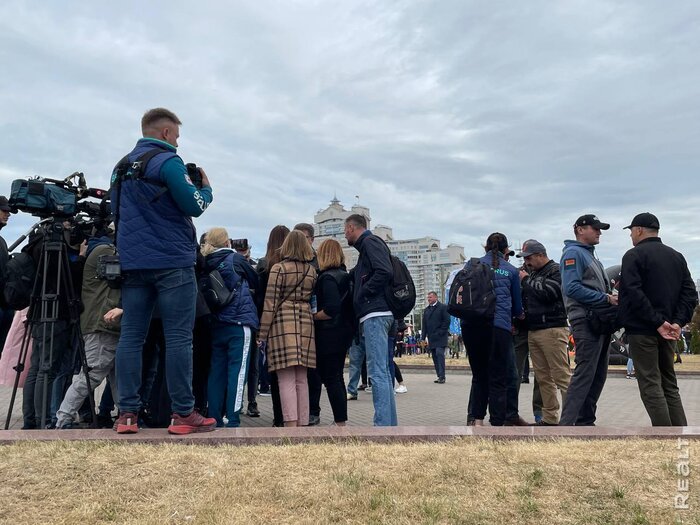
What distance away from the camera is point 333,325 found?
5812mm

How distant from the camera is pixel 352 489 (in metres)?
3.20

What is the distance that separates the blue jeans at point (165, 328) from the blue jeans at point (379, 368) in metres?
1.80

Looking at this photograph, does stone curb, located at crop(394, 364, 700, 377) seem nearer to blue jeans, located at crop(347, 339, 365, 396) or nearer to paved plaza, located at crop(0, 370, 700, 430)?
paved plaza, located at crop(0, 370, 700, 430)

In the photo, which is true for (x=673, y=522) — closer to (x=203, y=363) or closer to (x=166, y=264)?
(x=166, y=264)

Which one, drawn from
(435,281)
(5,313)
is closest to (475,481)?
(5,313)

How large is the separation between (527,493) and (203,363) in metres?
3.72

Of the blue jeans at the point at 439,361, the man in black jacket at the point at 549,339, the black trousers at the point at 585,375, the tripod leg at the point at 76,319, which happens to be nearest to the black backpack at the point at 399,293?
the black trousers at the point at 585,375

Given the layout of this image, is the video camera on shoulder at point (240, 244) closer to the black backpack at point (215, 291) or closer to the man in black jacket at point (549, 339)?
the black backpack at point (215, 291)

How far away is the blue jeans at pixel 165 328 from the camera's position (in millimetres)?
4258

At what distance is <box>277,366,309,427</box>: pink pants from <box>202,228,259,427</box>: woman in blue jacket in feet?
1.32

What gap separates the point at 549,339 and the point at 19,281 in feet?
17.4

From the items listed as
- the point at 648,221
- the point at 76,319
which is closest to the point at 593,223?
the point at 648,221

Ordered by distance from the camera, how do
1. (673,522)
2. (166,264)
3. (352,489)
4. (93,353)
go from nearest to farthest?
1. (673,522)
2. (352,489)
3. (166,264)
4. (93,353)

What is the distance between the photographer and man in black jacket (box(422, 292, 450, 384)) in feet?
43.9
